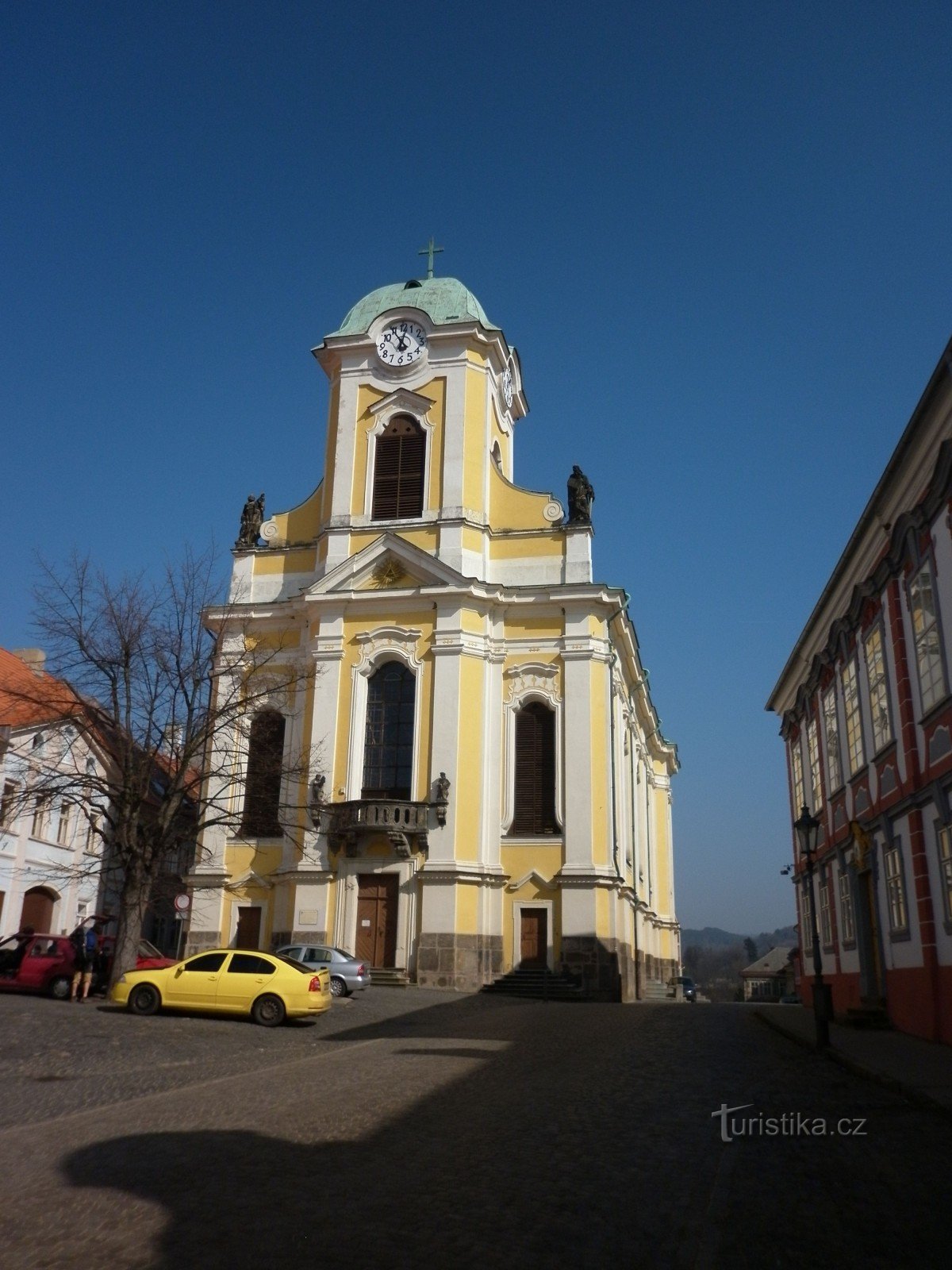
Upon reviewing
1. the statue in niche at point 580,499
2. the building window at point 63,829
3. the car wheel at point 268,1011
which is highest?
the statue in niche at point 580,499

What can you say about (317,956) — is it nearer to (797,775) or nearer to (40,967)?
(40,967)

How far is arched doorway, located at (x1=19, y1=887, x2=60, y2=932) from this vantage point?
134 ft

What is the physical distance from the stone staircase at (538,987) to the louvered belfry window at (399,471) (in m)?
14.9

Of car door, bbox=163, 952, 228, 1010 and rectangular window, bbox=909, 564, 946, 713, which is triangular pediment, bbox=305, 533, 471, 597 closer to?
car door, bbox=163, 952, 228, 1010

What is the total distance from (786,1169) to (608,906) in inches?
960

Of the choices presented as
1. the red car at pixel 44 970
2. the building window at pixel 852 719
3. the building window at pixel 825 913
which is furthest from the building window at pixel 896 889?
the red car at pixel 44 970

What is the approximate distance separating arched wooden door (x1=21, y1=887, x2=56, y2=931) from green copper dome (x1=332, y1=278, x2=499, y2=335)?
2318cm

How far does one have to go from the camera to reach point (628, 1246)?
6230mm

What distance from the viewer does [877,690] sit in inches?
803

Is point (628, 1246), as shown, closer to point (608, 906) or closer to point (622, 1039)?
point (622, 1039)

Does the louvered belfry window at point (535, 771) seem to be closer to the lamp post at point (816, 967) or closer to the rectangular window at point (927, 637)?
the lamp post at point (816, 967)

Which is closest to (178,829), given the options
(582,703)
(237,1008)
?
(237,1008)

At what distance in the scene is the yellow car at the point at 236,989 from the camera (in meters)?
19.8

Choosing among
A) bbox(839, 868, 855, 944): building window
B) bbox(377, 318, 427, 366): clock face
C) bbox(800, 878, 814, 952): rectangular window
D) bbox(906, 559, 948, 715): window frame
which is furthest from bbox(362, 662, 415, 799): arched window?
bbox(906, 559, 948, 715): window frame
